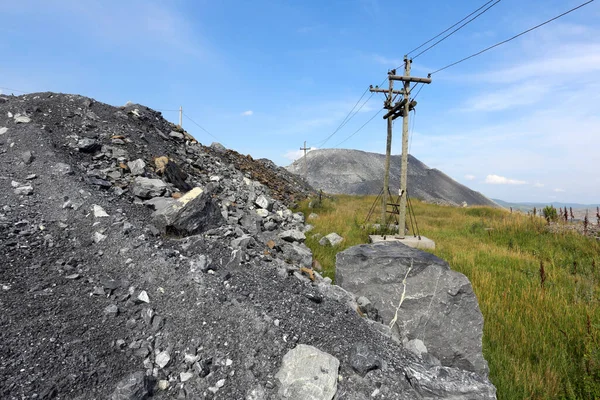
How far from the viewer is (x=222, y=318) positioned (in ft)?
10.4

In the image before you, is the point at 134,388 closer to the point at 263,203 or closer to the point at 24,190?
the point at 24,190

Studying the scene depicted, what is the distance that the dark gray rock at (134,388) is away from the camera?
7.79 ft

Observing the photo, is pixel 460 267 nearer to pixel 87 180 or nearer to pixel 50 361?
pixel 50 361

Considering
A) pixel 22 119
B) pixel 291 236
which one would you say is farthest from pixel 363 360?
pixel 22 119

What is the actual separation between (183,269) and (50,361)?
1422mm

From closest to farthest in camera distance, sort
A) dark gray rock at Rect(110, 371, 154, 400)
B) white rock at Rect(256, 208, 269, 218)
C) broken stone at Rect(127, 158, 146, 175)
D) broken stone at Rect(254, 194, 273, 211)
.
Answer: dark gray rock at Rect(110, 371, 154, 400)
broken stone at Rect(127, 158, 146, 175)
white rock at Rect(256, 208, 269, 218)
broken stone at Rect(254, 194, 273, 211)

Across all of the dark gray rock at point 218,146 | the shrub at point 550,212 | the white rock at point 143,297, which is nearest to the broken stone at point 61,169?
the white rock at point 143,297

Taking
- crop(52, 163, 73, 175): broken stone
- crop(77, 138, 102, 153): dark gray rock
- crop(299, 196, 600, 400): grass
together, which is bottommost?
crop(299, 196, 600, 400): grass

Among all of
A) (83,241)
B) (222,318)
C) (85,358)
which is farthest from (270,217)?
(85,358)

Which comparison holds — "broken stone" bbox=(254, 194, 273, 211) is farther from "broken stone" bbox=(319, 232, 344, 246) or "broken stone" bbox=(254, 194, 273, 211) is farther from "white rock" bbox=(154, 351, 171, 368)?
"white rock" bbox=(154, 351, 171, 368)

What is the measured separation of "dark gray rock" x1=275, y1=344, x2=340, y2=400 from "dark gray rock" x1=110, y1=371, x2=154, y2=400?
3.41 ft

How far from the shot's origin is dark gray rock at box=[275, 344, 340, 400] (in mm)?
2559

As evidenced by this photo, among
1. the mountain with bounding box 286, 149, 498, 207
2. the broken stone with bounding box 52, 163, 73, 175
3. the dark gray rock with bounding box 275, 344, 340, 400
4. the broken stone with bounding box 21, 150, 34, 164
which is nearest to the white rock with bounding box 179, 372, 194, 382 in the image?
the dark gray rock with bounding box 275, 344, 340, 400

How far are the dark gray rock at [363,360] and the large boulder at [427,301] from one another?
128cm
